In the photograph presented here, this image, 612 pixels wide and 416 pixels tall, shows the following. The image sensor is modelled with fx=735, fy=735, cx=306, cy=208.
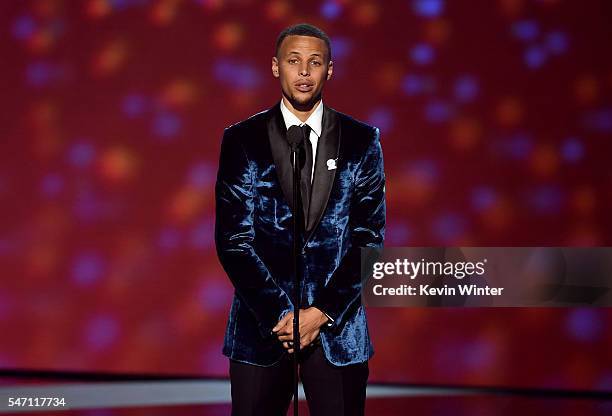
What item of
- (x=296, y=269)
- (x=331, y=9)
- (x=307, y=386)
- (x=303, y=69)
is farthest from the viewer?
(x=331, y=9)

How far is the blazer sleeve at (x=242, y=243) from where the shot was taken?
5.45 ft

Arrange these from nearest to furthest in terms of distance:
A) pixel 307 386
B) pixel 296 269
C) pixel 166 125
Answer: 1. pixel 296 269
2. pixel 307 386
3. pixel 166 125

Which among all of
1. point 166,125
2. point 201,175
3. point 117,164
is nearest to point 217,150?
point 201,175

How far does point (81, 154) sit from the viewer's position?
372 cm

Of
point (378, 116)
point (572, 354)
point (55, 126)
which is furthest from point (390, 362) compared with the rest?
point (55, 126)

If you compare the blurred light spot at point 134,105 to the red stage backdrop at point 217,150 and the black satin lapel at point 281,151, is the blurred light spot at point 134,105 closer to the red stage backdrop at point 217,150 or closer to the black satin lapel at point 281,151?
the red stage backdrop at point 217,150

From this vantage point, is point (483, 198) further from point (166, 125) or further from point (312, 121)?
point (312, 121)

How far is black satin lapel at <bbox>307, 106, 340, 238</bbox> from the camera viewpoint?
67.4 inches

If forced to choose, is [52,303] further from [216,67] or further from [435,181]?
[435,181]

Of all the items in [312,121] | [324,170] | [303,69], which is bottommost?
[324,170]

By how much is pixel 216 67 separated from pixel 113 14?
60cm

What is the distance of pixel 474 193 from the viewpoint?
3.62 meters

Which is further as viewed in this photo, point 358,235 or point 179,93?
point 179,93

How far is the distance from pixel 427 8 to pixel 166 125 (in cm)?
141
